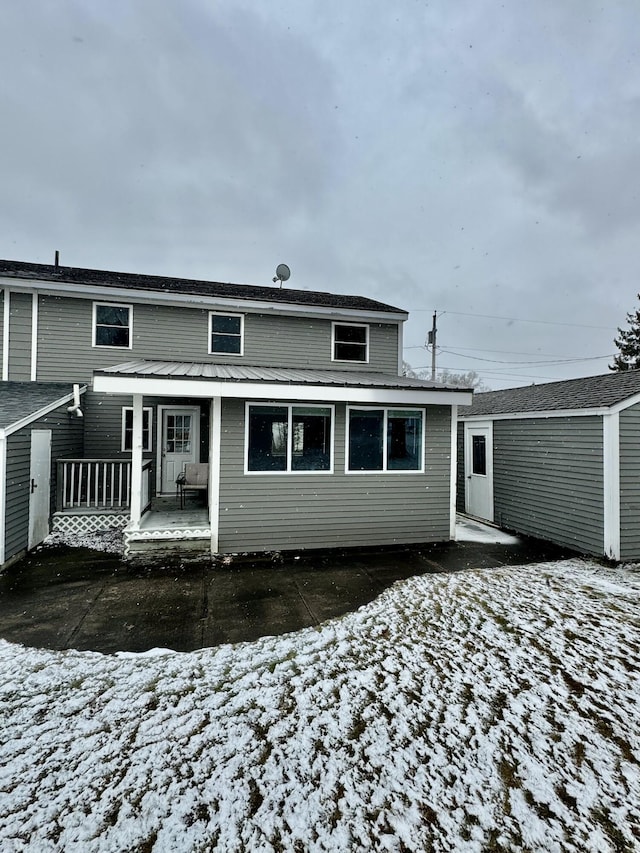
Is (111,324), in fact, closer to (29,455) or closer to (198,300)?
(198,300)

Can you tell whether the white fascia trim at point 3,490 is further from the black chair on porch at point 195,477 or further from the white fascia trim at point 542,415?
the white fascia trim at point 542,415

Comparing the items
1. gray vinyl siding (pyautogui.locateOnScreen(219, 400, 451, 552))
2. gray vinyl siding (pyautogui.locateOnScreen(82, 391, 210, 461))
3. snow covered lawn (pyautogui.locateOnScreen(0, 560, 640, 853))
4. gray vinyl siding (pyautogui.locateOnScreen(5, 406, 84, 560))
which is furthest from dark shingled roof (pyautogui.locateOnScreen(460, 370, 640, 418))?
gray vinyl siding (pyautogui.locateOnScreen(5, 406, 84, 560))

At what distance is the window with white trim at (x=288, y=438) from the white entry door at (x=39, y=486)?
3.72 meters

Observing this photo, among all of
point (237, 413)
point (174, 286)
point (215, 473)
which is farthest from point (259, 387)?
point (174, 286)

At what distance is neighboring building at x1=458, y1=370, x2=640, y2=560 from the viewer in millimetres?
6301

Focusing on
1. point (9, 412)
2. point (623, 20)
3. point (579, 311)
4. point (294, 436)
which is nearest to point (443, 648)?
point (294, 436)

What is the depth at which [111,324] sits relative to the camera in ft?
30.1

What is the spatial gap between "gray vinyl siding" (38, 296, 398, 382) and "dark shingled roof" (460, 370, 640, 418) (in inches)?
113

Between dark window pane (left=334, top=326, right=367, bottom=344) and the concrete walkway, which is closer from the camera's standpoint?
the concrete walkway

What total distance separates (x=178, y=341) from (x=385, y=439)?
592 centimetres

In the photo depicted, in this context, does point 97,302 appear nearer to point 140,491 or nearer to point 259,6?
point 140,491

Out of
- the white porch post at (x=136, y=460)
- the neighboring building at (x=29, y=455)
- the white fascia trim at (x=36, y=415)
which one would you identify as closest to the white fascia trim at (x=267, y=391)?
the white porch post at (x=136, y=460)

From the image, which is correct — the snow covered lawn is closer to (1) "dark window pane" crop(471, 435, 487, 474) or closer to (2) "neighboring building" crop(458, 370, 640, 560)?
(2) "neighboring building" crop(458, 370, 640, 560)

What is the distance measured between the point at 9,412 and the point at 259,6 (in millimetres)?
11153
